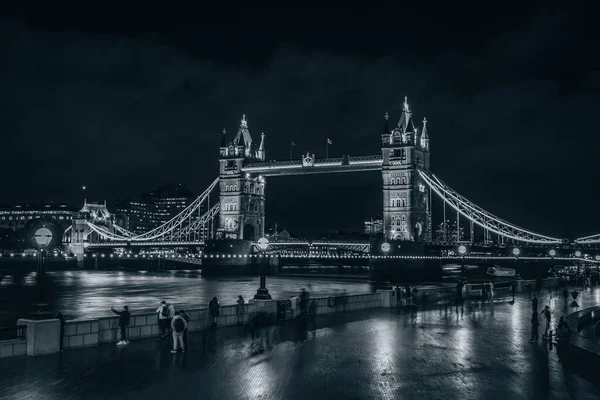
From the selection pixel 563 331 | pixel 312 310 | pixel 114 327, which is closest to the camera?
pixel 114 327

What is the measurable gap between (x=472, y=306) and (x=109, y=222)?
143 meters

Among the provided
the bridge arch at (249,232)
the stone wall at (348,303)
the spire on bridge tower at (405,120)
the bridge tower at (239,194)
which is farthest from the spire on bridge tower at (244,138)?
the stone wall at (348,303)

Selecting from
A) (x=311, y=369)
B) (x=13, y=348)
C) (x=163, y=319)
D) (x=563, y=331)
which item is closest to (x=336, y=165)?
(x=563, y=331)

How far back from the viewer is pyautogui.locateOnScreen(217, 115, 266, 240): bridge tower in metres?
126

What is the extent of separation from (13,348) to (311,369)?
9639 mm

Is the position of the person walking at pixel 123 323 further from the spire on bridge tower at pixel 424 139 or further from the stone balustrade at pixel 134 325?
the spire on bridge tower at pixel 424 139

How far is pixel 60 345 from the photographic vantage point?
2017 cm

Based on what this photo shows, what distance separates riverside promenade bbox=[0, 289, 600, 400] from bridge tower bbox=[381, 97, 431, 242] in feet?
267

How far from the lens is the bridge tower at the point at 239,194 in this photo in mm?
125625

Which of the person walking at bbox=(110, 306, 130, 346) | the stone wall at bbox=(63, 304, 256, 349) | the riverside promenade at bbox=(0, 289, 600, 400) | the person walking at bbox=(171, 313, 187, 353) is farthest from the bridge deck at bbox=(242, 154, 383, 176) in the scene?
the person walking at bbox=(171, 313, 187, 353)

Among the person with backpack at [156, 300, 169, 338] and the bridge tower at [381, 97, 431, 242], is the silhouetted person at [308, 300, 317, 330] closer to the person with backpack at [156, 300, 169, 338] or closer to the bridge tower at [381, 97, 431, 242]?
the person with backpack at [156, 300, 169, 338]

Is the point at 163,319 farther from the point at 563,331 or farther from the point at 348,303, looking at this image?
the point at 563,331

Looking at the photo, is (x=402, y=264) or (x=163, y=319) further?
(x=402, y=264)

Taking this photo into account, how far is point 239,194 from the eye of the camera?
126m
